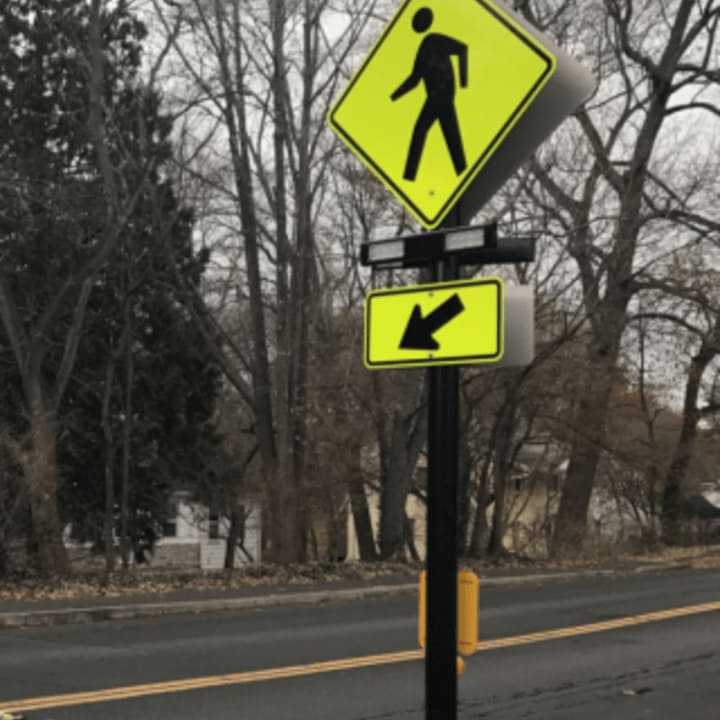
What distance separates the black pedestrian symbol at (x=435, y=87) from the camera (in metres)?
3.72

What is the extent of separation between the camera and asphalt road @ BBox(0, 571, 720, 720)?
7828 mm

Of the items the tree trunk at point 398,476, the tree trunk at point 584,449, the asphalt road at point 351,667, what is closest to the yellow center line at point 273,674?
the asphalt road at point 351,667

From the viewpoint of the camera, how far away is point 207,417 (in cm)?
3078

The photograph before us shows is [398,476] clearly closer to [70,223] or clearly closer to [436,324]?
[70,223]

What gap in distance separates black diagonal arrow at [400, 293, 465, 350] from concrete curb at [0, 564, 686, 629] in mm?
9447

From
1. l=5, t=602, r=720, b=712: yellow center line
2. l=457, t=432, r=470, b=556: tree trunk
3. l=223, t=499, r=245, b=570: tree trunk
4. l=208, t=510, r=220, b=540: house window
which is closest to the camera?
l=5, t=602, r=720, b=712: yellow center line

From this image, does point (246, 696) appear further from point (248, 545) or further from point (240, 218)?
point (248, 545)

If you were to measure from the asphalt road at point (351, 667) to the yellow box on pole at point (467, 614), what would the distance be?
4.16 m

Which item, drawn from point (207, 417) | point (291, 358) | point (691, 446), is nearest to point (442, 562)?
point (291, 358)

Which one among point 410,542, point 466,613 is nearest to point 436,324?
point 466,613

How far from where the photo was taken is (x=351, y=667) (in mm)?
9648

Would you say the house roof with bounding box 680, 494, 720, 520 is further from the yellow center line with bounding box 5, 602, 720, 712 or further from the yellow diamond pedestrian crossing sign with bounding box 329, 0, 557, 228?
the yellow diamond pedestrian crossing sign with bounding box 329, 0, 557, 228

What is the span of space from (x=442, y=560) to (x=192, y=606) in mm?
10541

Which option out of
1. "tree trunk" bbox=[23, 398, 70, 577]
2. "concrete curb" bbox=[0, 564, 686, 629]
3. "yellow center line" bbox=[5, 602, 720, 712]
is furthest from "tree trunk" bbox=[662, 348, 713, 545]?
"tree trunk" bbox=[23, 398, 70, 577]
